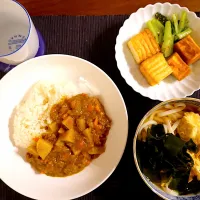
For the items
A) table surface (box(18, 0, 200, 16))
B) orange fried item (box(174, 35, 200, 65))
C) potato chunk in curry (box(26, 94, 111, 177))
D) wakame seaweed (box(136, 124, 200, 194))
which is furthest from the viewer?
table surface (box(18, 0, 200, 16))

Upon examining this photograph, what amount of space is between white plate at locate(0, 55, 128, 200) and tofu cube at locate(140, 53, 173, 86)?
0.19 metres

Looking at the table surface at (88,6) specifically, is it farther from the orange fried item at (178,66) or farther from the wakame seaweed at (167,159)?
the wakame seaweed at (167,159)

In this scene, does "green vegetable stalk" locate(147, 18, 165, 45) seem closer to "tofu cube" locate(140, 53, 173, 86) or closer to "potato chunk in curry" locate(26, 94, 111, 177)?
"tofu cube" locate(140, 53, 173, 86)

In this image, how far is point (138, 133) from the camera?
5.17 feet

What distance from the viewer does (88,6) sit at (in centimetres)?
192

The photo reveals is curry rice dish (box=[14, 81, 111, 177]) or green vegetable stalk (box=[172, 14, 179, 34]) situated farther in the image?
green vegetable stalk (box=[172, 14, 179, 34])

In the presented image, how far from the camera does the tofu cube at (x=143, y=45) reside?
1.79 m

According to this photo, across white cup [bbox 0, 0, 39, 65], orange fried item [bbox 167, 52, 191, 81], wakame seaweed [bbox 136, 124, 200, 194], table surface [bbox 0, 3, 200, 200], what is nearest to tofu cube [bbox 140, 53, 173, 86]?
orange fried item [bbox 167, 52, 191, 81]

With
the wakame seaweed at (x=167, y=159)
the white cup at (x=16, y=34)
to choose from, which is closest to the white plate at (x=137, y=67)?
the wakame seaweed at (x=167, y=159)

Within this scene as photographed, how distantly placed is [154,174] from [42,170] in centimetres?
56

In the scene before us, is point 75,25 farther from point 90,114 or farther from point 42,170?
point 42,170

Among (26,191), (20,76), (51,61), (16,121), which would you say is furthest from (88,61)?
(26,191)

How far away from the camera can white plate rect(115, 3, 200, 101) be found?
179 centimetres

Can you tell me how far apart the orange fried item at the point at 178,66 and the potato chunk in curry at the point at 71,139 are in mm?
435
